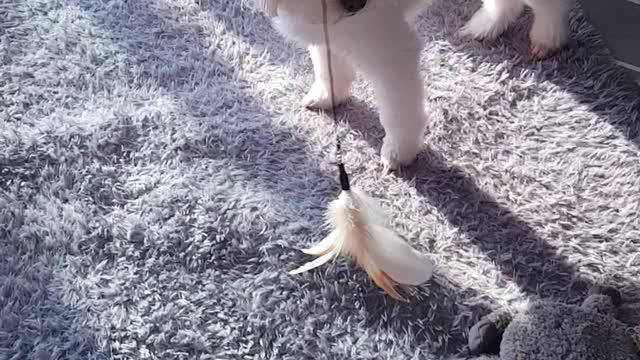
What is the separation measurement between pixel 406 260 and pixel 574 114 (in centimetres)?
50

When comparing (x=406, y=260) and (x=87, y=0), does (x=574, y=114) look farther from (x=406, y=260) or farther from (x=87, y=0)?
(x=87, y=0)

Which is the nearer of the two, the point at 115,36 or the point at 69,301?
the point at 69,301

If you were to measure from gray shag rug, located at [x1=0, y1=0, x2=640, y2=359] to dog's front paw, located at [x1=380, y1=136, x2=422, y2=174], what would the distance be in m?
0.02

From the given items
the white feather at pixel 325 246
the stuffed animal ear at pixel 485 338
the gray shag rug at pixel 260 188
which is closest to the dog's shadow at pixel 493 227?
the gray shag rug at pixel 260 188

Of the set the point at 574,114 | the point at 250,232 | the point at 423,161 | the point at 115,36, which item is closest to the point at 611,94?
the point at 574,114

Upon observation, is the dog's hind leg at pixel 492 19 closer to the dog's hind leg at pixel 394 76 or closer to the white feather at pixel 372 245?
the dog's hind leg at pixel 394 76

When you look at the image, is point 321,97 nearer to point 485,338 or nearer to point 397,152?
point 397,152

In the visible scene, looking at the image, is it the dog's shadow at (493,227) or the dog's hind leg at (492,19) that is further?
the dog's hind leg at (492,19)

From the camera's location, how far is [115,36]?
5.28 feet

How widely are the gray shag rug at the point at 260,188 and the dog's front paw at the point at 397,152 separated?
0.02m

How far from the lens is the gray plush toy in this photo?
3.15 ft

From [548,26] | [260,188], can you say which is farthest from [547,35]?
[260,188]

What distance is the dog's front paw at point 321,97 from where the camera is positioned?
1.39 m

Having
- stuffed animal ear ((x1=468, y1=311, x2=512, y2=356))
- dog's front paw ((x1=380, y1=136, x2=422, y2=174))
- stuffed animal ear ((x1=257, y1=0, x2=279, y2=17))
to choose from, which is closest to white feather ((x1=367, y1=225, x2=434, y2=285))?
stuffed animal ear ((x1=468, y1=311, x2=512, y2=356))
